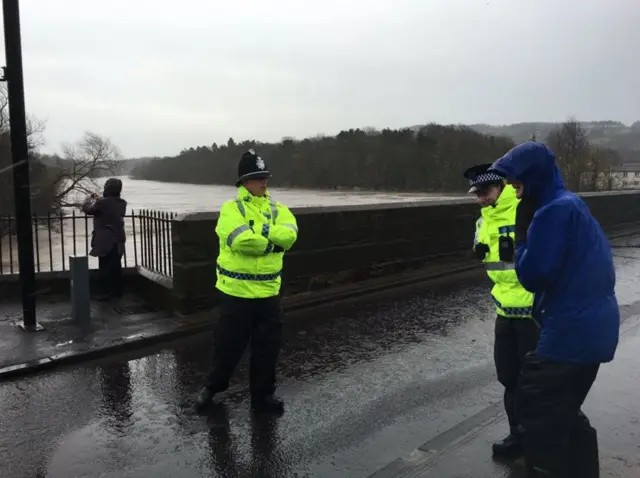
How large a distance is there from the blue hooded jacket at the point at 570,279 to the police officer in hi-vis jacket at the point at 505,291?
33.1 inches

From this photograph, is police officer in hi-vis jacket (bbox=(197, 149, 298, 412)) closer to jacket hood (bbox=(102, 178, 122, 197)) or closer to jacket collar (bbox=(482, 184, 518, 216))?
jacket collar (bbox=(482, 184, 518, 216))

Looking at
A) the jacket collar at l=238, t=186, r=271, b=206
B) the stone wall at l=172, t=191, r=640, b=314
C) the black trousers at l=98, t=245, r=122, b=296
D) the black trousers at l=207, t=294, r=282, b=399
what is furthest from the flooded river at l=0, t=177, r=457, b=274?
the jacket collar at l=238, t=186, r=271, b=206

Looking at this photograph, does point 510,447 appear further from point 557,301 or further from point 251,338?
point 251,338

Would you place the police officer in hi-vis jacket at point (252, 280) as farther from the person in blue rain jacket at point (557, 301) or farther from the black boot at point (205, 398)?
the person in blue rain jacket at point (557, 301)

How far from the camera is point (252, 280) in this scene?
4316 mm

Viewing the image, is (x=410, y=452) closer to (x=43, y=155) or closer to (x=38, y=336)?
(x=38, y=336)

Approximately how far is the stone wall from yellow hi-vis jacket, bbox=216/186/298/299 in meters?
2.82

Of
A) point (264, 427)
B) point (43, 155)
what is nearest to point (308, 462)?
point (264, 427)

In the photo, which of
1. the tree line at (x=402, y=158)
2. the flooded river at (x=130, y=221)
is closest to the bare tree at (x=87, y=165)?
the flooded river at (x=130, y=221)

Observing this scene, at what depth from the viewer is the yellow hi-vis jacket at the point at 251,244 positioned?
4191 mm

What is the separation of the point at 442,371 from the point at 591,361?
2.84 meters

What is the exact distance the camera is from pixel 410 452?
3.88m

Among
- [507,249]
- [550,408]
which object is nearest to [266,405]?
[507,249]

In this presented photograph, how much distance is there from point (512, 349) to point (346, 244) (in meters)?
5.48
